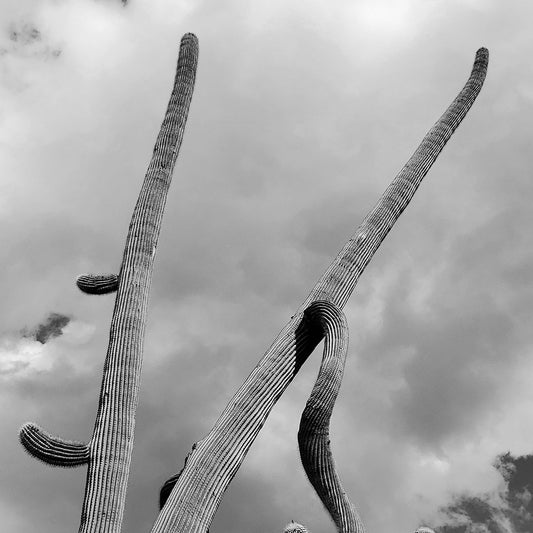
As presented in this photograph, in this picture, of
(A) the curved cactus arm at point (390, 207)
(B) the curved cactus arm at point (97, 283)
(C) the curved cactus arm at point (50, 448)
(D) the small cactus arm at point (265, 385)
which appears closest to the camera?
(D) the small cactus arm at point (265, 385)

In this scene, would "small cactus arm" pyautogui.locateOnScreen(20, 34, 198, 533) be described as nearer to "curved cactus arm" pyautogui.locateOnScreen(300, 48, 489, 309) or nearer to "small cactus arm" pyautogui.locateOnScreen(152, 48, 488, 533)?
"small cactus arm" pyautogui.locateOnScreen(152, 48, 488, 533)

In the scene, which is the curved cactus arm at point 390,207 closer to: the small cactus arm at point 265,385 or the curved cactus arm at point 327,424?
the small cactus arm at point 265,385

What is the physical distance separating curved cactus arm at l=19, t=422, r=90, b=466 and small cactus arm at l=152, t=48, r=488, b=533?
0.90 m

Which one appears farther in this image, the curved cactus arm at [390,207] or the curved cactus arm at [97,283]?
the curved cactus arm at [97,283]

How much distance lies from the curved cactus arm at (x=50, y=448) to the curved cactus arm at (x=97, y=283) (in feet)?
→ 4.21

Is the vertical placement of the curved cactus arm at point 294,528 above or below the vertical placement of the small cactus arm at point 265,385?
below

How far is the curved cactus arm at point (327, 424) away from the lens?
17.3 ft

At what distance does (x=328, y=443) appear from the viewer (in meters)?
5.43

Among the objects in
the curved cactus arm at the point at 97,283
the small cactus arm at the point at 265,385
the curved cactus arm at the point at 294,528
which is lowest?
the curved cactus arm at the point at 294,528

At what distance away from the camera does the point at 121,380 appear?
6.01 meters

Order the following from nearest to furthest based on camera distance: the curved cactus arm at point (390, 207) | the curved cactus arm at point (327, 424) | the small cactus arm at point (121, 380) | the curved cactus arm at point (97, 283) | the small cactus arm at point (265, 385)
Answer: the small cactus arm at point (265, 385), the curved cactus arm at point (327, 424), the small cactus arm at point (121, 380), the curved cactus arm at point (390, 207), the curved cactus arm at point (97, 283)

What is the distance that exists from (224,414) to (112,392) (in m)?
0.90

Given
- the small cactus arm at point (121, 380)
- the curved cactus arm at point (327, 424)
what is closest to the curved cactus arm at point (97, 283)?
the small cactus arm at point (121, 380)

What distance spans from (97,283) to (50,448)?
142 cm
